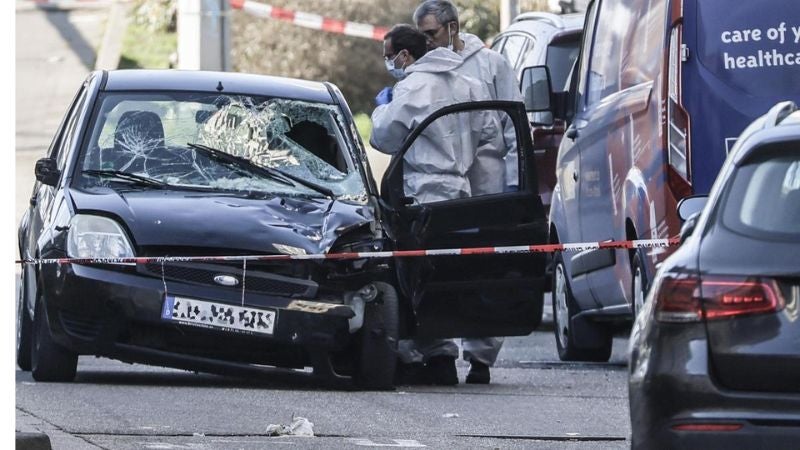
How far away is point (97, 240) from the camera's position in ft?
32.1

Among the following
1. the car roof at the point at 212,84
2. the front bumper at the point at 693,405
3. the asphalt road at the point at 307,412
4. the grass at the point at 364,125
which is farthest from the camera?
the grass at the point at 364,125

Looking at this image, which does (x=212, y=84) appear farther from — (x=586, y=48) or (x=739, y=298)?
(x=739, y=298)

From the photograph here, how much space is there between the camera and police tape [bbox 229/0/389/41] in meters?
29.5

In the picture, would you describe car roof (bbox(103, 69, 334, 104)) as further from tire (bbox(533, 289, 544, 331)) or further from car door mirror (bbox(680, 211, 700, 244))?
car door mirror (bbox(680, 211, 700, 244))

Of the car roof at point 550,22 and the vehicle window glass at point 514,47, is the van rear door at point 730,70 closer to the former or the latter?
the car roof at point 550,22

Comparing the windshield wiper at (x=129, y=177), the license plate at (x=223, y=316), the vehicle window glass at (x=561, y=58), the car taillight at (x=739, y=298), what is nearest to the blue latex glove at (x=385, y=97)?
the windshield wiper at (x=129, y=177)

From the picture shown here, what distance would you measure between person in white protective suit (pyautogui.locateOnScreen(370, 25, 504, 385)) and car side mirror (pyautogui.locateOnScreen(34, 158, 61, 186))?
1.67 meters

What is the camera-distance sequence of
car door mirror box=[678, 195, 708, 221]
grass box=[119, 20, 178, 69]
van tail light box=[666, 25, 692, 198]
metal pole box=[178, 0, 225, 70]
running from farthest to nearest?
grass box=[119, 20, 178, 69]
metal pole box=[178, 0, 225, 70]
van tail light box=[666, 25, 692, 198]
car door mirror box=[678, 195, 708, 221]

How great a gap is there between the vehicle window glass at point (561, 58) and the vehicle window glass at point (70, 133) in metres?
4.58

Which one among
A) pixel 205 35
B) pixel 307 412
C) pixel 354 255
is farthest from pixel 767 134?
pixel 205 35

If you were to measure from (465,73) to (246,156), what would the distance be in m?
1.33

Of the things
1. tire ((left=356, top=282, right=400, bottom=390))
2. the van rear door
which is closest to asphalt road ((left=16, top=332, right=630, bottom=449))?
tire ((left=356, top=282, right=400, bottom=390))

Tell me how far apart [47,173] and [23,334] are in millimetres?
1088

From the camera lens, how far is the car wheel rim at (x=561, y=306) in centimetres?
A: 1278
